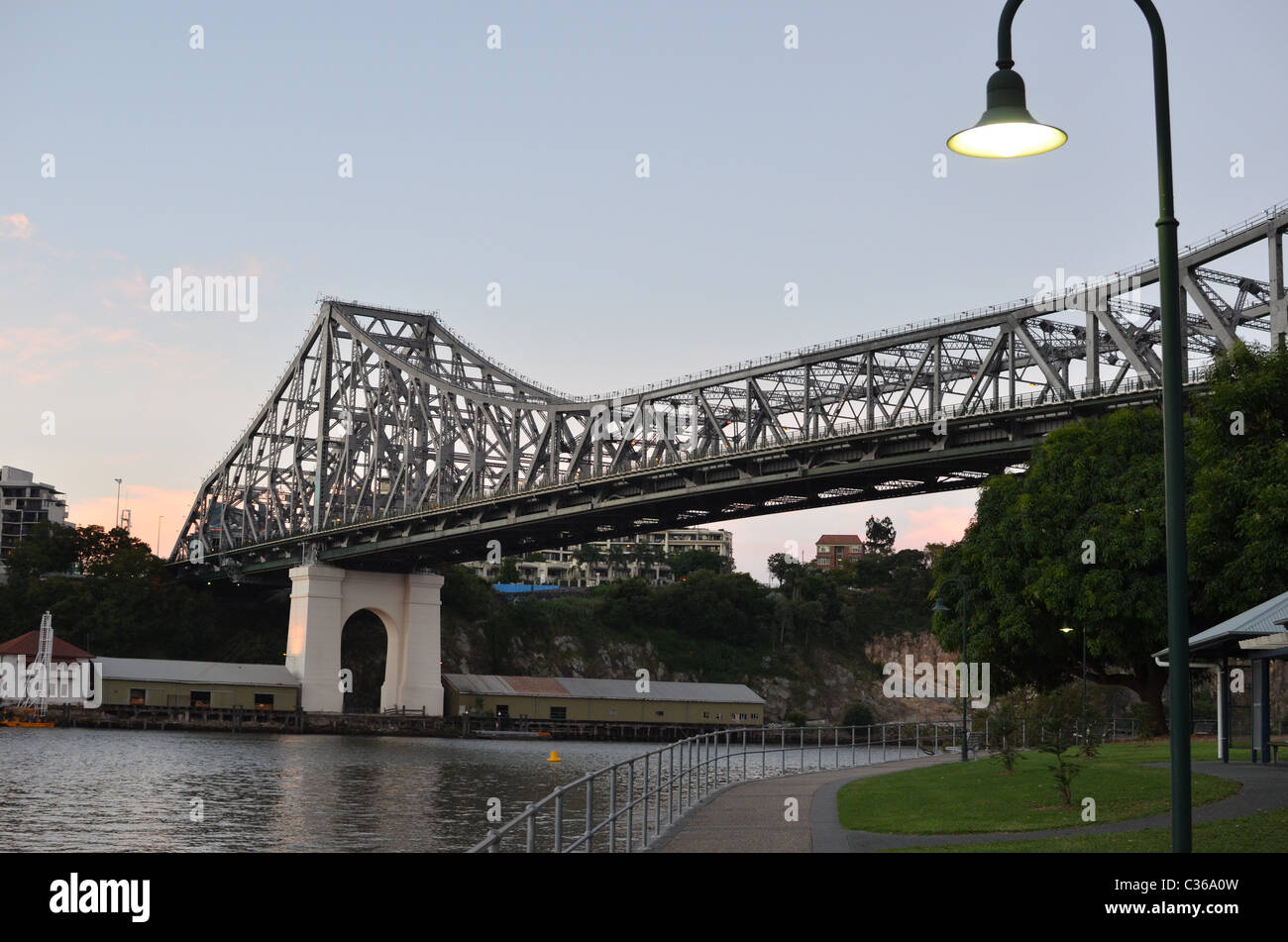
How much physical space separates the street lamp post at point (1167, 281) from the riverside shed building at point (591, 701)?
98281 mm

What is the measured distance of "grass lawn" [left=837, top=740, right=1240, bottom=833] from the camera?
75.7 ft

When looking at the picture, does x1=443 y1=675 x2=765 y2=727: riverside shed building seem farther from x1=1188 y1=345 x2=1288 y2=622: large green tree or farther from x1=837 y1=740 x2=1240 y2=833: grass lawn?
x1=837 y1=740 x2=1240 y2=833: grass lawn

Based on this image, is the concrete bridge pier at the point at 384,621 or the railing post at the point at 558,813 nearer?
the railing post at the point at 558,813

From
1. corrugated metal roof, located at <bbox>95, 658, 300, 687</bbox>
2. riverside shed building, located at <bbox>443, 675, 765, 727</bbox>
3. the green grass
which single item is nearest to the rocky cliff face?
riverside shed building, located at <bbox>443, 675, 765, 727</bbox>

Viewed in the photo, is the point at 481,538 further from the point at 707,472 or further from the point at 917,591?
the point at 917,591

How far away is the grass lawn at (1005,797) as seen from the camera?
909 inches

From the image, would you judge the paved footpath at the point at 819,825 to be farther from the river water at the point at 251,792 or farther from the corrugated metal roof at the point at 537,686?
the corrugated metal roof at the point at 537,686

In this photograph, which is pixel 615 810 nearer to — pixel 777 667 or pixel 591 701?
pixel 591 701

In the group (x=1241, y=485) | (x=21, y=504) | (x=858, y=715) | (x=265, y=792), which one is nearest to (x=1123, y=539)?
(x=1241, y=485)

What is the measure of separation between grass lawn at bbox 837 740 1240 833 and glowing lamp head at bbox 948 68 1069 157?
36.3 ft

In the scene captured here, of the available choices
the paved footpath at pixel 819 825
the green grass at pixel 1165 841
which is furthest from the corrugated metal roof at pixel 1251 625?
the green grass at pixel 1165 841

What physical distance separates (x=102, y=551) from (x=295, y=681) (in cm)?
3227
